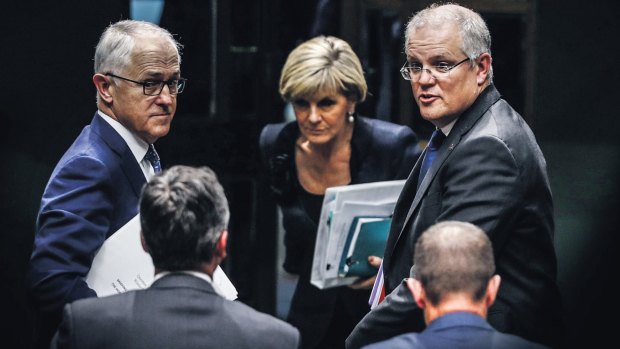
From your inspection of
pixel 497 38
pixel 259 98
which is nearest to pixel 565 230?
pixel 497 38

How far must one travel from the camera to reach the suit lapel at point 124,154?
3.54 metres

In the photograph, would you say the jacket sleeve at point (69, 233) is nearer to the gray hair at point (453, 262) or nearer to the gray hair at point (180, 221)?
the gray hair at point (180, 221)

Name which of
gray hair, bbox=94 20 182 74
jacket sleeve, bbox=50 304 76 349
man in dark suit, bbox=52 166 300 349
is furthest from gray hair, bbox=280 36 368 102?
jacket sleeve, bbox=50 304 76 349

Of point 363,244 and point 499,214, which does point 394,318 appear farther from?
point 363,244

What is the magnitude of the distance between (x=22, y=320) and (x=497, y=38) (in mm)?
2796

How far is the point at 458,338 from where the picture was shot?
262 centimetres

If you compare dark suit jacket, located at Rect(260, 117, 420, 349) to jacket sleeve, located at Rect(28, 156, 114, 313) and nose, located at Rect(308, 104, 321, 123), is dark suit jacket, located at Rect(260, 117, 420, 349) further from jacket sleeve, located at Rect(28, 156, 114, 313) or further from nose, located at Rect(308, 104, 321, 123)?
jacket sleeve, located at Rect(28, 156, 114, 313)

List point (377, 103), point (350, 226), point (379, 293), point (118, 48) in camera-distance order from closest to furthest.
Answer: point (118, 48) → point (379, 293) → point (350, 226) → point (377, 103)

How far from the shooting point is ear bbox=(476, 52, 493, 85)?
364cm

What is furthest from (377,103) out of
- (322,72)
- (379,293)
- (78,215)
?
(78,215)

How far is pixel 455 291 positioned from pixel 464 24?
1246mm

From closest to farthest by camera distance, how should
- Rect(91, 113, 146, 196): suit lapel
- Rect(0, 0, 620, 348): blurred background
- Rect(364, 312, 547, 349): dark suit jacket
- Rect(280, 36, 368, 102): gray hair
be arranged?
1. Rect(364, 312, 547, 349): dark suit jacket
2. Rect(91, 113, 146, 196): suit lapel
3. Rect(280, 36, 368, 102): gray hair
4. Rect(0, 0, 620, 348): blurred background

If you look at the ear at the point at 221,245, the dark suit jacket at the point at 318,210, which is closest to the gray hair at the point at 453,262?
the ear at the point at 221,245

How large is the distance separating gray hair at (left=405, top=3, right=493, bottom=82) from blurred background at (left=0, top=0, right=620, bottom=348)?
6.11 feet
